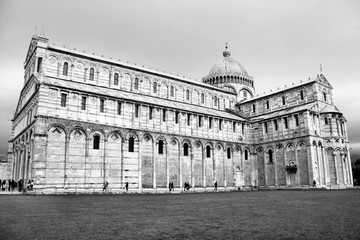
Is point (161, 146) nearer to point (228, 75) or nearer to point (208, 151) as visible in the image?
point (208, 151)

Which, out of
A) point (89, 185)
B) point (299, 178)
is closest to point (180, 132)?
point (89, 185)

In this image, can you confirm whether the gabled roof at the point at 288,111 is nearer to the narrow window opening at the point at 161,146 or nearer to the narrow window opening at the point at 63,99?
the narrow window opening at the point at 161,146

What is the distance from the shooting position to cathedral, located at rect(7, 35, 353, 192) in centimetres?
3206

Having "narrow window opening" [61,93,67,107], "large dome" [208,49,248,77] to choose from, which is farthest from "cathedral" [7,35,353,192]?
"large dome" [208,49,248,77]

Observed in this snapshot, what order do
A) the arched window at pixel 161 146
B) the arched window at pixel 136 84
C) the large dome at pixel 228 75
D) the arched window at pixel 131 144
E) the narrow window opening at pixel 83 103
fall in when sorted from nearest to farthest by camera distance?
the narrow window opening at pixel 83 103 < the arched window at pixel 131 144 < the arched window at pixel 161 146 < the arched window at pixel 136 84 < the large dome at pixel 228 75

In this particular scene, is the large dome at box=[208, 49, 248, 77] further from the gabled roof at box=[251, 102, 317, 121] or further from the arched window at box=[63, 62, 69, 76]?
the arched window at box=[63, 62, 69, 76]

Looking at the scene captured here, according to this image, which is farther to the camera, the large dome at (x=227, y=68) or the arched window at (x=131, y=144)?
the large dome at (x=227, y=68)

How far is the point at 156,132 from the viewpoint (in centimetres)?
3850

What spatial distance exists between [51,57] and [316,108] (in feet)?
123

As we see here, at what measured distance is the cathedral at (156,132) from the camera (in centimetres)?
3206

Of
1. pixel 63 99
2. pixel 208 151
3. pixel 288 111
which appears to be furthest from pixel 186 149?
pixel 288 111

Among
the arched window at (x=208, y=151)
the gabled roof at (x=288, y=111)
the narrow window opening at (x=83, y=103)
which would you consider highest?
the gabled roof at (x=288, y=111)

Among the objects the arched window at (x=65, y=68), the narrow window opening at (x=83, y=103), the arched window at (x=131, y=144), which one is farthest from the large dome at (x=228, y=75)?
the narrow window opening at (x=83, y=103)

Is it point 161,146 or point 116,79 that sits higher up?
point 116,79
